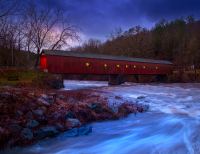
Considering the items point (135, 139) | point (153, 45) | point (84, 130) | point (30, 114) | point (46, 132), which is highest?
point (153, 45)

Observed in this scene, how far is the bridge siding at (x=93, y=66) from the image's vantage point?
1756 centimetres

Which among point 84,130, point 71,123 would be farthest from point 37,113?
point 84,130

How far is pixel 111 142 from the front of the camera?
437 centimetres

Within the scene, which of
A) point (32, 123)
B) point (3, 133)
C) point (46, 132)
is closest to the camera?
point (3, 133)

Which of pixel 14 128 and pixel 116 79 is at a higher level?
pixel 116 79

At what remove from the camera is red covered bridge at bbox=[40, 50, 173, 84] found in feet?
57.4

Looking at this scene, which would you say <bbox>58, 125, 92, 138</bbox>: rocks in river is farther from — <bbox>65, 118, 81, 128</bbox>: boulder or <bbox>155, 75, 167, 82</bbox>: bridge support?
<bbox>155, 75, 167, 82</bbox>: bridge support

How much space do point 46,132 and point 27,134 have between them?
0.50 metres

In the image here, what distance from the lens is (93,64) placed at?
20750 millimetres

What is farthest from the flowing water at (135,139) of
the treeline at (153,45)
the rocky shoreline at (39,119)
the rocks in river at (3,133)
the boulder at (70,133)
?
the treeline at (153,45)

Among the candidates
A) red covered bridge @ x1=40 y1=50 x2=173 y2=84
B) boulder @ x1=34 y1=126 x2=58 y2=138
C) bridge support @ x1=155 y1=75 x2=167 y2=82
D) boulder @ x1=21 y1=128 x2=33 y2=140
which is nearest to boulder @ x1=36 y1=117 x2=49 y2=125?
boulder @ x1=34 y1=126 x2=58 y2=138

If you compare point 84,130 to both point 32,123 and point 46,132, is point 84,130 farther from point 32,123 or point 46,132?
point 32,123

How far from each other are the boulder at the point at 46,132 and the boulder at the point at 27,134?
170mm

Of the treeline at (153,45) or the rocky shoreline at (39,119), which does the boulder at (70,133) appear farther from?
the treeline at (153,45)
